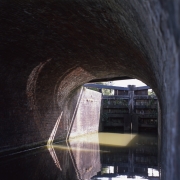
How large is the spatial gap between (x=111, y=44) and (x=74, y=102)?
771cm

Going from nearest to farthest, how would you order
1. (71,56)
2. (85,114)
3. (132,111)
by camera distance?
(71,56) → (85,114) → (132,111)

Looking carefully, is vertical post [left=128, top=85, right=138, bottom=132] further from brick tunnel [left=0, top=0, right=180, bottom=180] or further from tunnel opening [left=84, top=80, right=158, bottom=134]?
brick tunnel [left=0, top=0, right=180, bottom=180]

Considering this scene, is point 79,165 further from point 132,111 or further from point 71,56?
point 132,111

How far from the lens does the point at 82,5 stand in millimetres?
3305

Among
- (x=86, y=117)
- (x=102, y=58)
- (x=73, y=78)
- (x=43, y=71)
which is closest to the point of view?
(x=102, y=58)

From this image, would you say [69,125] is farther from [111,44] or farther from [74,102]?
[111,44]

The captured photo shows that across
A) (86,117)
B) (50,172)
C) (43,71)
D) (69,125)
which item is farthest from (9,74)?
(86,117)

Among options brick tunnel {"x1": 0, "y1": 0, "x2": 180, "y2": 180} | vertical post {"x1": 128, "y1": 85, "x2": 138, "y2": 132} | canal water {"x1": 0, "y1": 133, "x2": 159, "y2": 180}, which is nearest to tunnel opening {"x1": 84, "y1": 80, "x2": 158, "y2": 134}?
vertical post {"x1": 128, "y1": 85, "x2": 138, "y2": 132}

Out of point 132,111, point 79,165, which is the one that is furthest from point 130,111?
point 79,165

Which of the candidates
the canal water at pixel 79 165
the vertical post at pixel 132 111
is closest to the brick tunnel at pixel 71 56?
the canal water at pixel 79 165

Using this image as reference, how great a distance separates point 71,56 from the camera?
659cm

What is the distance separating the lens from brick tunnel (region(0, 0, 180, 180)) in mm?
1146

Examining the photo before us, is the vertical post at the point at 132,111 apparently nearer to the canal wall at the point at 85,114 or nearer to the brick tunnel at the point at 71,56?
the canal wall at the point at 85,114

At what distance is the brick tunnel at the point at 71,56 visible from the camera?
115 cm
